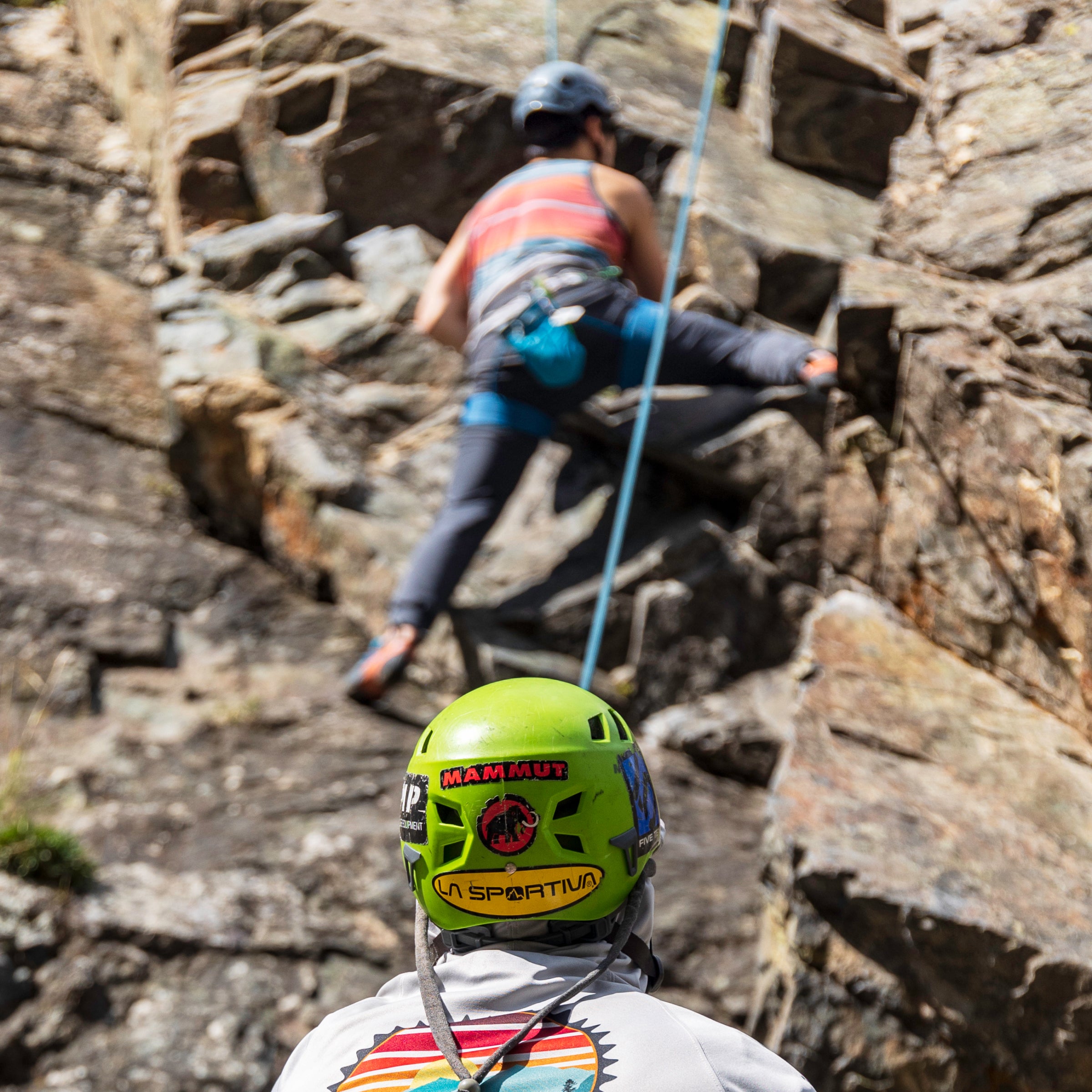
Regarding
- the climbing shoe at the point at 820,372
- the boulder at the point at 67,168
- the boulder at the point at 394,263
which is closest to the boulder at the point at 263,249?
the boulder at the point at 394,263

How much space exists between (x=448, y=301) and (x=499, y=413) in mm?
727

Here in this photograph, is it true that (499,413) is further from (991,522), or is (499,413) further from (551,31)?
(551,31)

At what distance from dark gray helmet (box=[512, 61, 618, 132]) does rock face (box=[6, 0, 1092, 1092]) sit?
3.35ft

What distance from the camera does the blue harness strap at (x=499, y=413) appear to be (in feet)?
15.4

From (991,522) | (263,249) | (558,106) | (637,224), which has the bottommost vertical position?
(263,249)

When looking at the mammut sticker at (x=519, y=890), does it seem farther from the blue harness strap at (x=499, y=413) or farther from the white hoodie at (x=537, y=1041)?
the blue harness strap at (x=499, y=413)

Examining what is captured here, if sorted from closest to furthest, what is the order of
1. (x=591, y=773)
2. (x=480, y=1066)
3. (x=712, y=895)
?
(x=480, y=1066), (x=591, y=773), (x=712, y=895)

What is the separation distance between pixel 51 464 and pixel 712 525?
11.5 ft

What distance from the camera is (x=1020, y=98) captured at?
440 centimetres

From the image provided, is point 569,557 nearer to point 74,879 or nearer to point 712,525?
point 712,525

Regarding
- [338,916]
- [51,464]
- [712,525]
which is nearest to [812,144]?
[712,525]

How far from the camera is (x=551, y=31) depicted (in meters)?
6.80

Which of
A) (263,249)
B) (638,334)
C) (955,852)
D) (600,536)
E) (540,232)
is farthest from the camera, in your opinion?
(263,249)

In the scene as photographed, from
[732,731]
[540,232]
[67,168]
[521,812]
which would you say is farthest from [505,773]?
[67,168]
